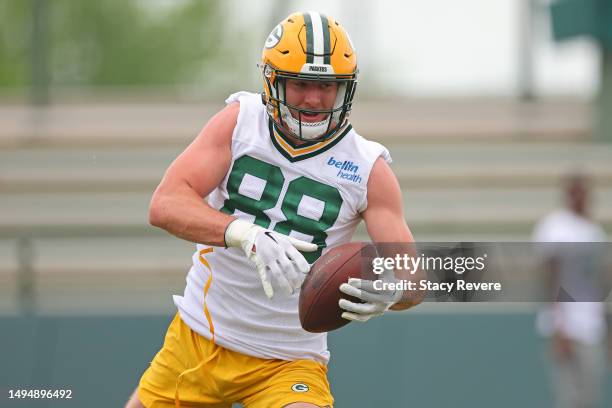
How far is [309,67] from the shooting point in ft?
11.3

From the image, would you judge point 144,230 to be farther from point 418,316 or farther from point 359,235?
point 418,316

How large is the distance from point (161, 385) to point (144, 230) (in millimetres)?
4575

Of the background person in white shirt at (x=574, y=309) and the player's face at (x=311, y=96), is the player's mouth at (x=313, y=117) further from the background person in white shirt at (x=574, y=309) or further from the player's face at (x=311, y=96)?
the background person in white shirt at (x=574, y=309)

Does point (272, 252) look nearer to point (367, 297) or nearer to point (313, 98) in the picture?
point (367, 297)

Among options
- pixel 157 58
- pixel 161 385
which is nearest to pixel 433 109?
pixel 161 385

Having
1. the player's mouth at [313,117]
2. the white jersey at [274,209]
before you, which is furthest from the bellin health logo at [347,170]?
the player's mouth at [313,117]

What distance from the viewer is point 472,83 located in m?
10.6

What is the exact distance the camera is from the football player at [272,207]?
3.43m

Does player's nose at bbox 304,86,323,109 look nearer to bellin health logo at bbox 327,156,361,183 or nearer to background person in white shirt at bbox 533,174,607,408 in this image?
bellin health logo at bbox 327,156,361,183

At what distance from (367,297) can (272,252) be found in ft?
1.06

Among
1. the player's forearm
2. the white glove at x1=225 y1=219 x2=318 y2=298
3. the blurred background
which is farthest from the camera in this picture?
the blurred background

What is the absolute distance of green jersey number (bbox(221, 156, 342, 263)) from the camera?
11.5ft

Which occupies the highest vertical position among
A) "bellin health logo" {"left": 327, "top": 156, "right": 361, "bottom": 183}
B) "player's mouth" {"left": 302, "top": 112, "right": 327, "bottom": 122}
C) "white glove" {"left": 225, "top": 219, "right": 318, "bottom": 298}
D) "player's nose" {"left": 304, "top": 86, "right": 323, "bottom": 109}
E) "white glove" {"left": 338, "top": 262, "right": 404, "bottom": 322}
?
"player's nose" {"left": 304, "top": 86, "right": 323, "bottom": 109}

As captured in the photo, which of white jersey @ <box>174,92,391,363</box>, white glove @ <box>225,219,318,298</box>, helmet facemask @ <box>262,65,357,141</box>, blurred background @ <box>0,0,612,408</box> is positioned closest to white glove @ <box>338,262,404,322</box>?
white glove @ <box>225,219,318,298</box>
